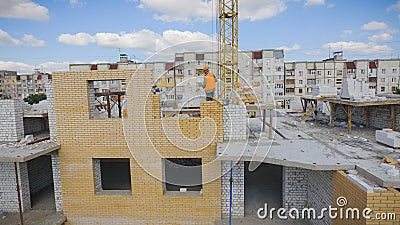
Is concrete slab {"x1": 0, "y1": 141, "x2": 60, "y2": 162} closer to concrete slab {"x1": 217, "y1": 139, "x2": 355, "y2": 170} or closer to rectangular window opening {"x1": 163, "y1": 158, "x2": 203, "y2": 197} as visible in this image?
rectangular window opening {"x1": 163, "y1": 158, "x2": 203, "y2": 197}

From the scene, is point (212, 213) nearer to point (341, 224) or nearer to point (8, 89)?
point (341, 224)

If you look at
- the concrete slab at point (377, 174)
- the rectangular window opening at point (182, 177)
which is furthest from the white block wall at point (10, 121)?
the concrete slab at point (377, 174)

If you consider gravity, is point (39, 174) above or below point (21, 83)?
below

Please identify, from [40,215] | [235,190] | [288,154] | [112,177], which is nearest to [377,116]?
[288,154]

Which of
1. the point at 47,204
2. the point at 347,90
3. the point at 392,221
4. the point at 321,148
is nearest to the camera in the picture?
the point at 392,221

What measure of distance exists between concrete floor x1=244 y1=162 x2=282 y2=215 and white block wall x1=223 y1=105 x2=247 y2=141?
2273mm

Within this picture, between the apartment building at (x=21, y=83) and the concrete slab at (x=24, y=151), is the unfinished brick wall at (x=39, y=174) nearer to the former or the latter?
the concrete slab at (x=24, y=151)

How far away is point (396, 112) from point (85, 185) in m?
9.98

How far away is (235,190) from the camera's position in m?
7.29

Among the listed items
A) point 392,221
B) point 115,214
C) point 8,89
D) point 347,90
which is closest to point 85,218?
point 115,214

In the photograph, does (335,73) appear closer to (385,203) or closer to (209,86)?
(209,86)

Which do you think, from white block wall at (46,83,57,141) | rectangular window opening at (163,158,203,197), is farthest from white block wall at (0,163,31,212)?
rectangular window opening at (163,158,203,197)

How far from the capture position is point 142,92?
716 centimetres

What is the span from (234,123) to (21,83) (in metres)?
73.5
